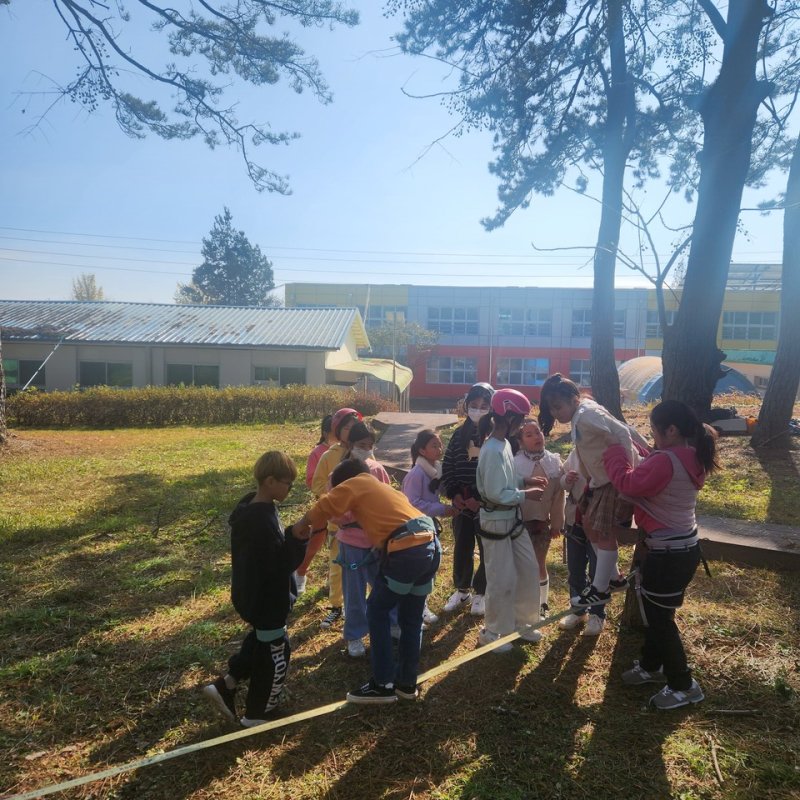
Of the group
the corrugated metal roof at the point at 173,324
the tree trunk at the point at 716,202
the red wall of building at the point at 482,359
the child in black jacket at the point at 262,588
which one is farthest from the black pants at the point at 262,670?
the red wall of building at the point at 482,359

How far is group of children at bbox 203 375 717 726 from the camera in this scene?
282 centimetres

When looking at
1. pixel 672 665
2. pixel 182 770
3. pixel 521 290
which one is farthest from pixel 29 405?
pixel 521 290

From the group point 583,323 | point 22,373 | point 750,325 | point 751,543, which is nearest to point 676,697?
point 751,543

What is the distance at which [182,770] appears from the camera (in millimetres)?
2555

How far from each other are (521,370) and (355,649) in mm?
41594

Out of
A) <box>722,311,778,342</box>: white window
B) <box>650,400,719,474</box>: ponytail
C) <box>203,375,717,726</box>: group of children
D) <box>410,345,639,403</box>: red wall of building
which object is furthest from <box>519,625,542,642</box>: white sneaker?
<box>722,311,778,342</box>: white window

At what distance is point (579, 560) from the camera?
3.91 m

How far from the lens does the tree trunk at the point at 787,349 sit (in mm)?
9641

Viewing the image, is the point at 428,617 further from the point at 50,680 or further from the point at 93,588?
the point at 93,588

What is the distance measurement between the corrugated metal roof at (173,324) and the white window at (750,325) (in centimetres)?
3031

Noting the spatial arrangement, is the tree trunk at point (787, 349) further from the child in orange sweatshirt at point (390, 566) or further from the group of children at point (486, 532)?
the child in orange sweatshirt at point (390, 566)

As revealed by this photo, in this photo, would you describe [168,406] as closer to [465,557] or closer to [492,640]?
[465,557]

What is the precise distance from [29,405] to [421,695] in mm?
18204

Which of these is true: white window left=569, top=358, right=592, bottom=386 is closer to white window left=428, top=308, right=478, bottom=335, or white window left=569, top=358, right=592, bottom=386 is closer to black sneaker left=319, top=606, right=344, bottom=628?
white window left=428, top=308, right=478, bottom=335
